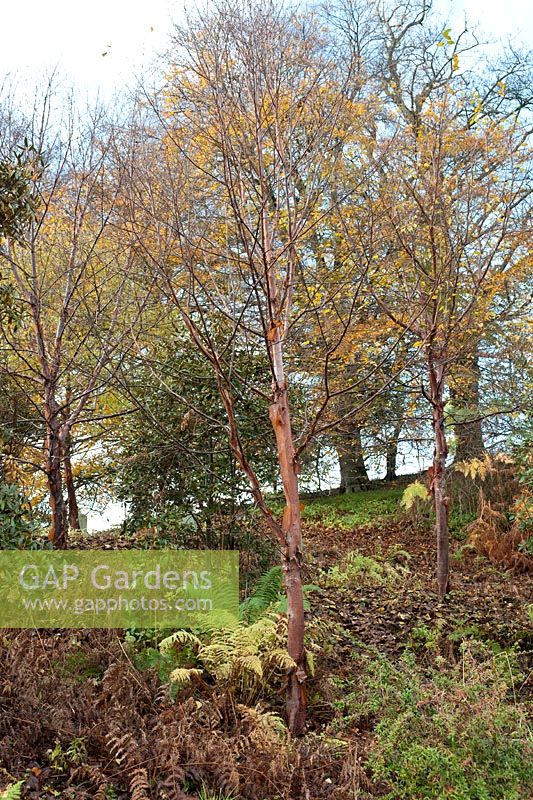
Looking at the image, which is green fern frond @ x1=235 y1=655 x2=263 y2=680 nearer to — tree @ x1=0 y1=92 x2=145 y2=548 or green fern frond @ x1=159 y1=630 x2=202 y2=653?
green fern frond @ x1=159 y1=630 x2=202 y2=653

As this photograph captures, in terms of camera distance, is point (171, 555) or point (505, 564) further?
point (505, 564)

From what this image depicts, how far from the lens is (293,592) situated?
359 cm

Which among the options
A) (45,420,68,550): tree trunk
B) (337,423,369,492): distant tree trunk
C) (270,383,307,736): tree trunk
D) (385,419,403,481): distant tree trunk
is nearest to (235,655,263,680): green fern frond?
(270,383,307,736): tree trunk

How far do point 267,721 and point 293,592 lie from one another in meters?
0.65

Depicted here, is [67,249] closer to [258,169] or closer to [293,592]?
[258,169]

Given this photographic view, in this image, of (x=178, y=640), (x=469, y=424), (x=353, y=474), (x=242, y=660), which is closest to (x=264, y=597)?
(x=178, y=640)

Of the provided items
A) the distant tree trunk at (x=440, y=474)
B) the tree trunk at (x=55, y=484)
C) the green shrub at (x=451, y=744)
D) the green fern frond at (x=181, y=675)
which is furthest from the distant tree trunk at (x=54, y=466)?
the distant tree trunk at (x=440, y=474)

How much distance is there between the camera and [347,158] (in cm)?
528

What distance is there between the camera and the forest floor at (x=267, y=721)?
2.99 metres

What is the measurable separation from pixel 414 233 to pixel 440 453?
195 cm

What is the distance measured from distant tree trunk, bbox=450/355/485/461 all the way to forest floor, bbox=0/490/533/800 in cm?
456

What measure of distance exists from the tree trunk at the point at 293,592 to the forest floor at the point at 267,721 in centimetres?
14

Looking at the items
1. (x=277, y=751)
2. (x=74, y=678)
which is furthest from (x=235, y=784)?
(x=74, y=678)

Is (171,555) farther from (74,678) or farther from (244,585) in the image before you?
(74,678)
